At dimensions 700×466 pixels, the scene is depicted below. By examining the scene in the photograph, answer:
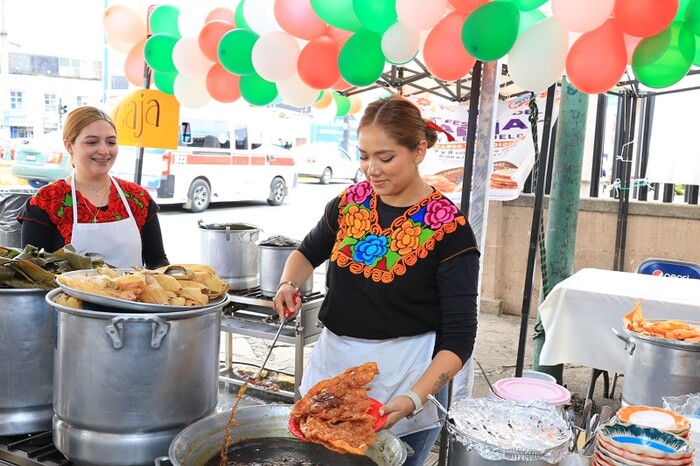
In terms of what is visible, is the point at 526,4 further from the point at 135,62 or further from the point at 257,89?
the point at 135,62

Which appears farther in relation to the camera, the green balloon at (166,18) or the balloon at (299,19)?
the green balloon at (166,18)

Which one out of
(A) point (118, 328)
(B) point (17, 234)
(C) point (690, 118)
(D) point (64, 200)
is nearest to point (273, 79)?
(D) point (64, 200)

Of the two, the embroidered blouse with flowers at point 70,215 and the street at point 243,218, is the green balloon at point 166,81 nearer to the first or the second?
the embroidered blouse with flowers at point 70,215

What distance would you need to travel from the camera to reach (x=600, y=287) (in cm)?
354

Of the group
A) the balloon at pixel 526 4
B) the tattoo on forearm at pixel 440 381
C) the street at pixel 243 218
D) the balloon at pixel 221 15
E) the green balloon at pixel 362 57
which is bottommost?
the street at pixel 243 218

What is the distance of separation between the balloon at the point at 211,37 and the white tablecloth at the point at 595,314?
92.7 inches

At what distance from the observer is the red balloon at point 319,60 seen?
3.40 meters

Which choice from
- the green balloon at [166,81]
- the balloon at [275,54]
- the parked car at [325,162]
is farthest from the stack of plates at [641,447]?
the parked car at [325,162]

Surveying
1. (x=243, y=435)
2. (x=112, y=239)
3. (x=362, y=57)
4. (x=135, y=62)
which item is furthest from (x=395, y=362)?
(x=135, y=62)

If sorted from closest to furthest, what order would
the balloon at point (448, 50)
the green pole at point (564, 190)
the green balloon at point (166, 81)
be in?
1. the balloon at point (448, 50)
2. the green balloon at point (166, 81)
3. the green pole at point (564, 190)

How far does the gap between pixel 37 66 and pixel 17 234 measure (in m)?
18.7

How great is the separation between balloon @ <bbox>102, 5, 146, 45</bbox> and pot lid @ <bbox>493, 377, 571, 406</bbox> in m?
3.24

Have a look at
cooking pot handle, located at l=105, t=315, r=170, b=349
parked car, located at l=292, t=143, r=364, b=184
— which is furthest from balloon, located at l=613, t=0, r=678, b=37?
parked car, located at l=292, t=143, r=364, b=184

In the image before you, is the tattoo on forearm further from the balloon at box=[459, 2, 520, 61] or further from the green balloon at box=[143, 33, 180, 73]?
the green balloon at box=[143, 33, 180, 73]
